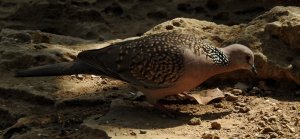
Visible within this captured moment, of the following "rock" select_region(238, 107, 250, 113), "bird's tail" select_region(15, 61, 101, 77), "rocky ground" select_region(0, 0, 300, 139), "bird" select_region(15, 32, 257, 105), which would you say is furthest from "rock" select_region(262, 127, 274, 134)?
"bird's tail" select_region(15, 61, 101, 77)

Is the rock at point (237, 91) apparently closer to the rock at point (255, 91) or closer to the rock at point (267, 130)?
the rock at point (255, 91)

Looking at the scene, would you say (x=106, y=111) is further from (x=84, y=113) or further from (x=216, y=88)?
(x=216, y=88)

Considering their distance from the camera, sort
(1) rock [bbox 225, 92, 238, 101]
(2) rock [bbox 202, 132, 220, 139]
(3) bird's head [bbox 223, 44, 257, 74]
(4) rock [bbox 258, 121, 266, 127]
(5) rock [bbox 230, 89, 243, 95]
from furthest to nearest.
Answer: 1. (5) rock [bbox 230, 89, 243, 95]
2. (1) rock [bbox 225, 92, 238, 101]
3. (3) bird's head [bbox 223, 44, 257, 74]
4. (4) rock [bbox 258, 121, 266, 127]
5. (2) rock [bbox 202, 132, 220, 139]

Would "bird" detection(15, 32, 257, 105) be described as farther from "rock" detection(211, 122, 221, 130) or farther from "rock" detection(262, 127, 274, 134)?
"rock" detection(262, 127, 274, 134)

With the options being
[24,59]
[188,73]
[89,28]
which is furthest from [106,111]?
[89,28]

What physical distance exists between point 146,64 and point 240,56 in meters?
0.80

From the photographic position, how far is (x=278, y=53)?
547 cm

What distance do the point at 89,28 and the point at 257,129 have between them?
3227mm

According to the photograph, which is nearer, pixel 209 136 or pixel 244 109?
pixel 209 136

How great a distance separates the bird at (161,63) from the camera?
4902 millimetres

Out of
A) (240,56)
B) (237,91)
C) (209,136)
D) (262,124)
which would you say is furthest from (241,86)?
(209,136)

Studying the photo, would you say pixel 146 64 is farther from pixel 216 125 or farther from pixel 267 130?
pixel 267 130

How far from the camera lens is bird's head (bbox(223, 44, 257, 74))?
A: 5.11 m

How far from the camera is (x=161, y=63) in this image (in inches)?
193
